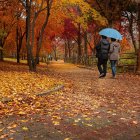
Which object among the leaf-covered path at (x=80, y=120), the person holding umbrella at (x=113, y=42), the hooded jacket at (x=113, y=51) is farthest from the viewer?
the hooded jacket at (x=113, y=51)

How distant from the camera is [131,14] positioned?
2809 cm

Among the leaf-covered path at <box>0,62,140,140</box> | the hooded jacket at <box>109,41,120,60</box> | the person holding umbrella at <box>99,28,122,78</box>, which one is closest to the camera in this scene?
the leaf-covered path at <box>0,62,140,140</box>

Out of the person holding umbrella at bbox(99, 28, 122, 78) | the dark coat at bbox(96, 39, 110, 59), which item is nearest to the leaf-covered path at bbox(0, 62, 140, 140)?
the dark coat at bbox(96, 39, 110, 59)

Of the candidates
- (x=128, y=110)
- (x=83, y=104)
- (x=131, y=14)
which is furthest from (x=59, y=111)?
(x=131, y=14)

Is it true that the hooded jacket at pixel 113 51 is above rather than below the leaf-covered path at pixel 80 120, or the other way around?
above

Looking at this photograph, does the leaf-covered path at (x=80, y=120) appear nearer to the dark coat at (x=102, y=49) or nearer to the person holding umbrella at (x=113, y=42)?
the dark coat at (x=102, y=49)

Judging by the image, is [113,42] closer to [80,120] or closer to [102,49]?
[102,49]

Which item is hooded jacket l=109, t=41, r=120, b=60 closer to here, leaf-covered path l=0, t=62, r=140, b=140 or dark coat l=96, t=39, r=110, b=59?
dark coat l=96, t=39, r=110, b=59

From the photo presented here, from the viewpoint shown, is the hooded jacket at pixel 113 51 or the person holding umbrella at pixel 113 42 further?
the hooded jacket at pixel 113 51

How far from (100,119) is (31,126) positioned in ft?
5.18

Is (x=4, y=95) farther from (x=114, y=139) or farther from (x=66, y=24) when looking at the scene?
(x=66, y=24)

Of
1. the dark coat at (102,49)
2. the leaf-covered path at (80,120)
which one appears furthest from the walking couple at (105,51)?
the leaf-covered path at (80,120)

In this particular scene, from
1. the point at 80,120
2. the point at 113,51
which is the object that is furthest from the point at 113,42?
the point at 80,120

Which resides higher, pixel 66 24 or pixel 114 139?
pixel 66 24
